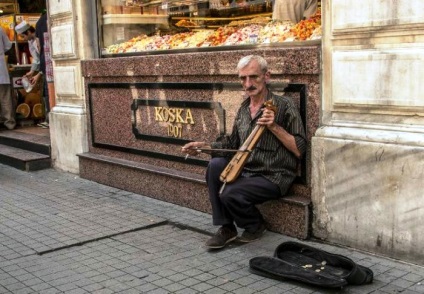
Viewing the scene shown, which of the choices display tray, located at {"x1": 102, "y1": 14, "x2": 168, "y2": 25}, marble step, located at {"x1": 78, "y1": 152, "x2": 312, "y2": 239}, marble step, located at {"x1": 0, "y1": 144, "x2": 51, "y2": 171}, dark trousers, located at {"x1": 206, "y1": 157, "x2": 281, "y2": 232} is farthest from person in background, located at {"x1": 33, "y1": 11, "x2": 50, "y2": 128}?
→ dark trousers, located at {"x1": 206, "y1": 157, "x2": 281, "y2": 232}

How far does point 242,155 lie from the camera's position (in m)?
4.66

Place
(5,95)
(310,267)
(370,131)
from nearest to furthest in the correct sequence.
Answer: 1. (310,267)
2. (370,131)
3. (5,95)

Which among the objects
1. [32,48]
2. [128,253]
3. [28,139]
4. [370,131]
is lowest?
[128,253]

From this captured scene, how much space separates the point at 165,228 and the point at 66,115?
124 inches

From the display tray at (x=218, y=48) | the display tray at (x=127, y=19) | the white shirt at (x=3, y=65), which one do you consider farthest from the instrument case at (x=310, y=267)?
the white shirt at (x=3, y=65)

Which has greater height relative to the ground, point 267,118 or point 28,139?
point 267,118

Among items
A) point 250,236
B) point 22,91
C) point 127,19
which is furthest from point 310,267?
point 22,91

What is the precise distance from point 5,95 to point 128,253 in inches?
267

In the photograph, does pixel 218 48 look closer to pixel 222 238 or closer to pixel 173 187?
pixel 173 187

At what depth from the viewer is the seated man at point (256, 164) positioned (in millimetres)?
4762

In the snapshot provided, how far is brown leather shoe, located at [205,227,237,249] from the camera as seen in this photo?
4.82 meters

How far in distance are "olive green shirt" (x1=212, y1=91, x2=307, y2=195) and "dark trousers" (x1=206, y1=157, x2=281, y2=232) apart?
0.09 metres

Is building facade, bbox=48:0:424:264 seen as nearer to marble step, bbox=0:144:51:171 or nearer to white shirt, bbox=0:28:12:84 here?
marble step, bbox=0:144:51:171

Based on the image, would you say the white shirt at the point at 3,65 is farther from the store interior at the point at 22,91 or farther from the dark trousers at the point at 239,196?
the dark trousers at the point at 239,196
